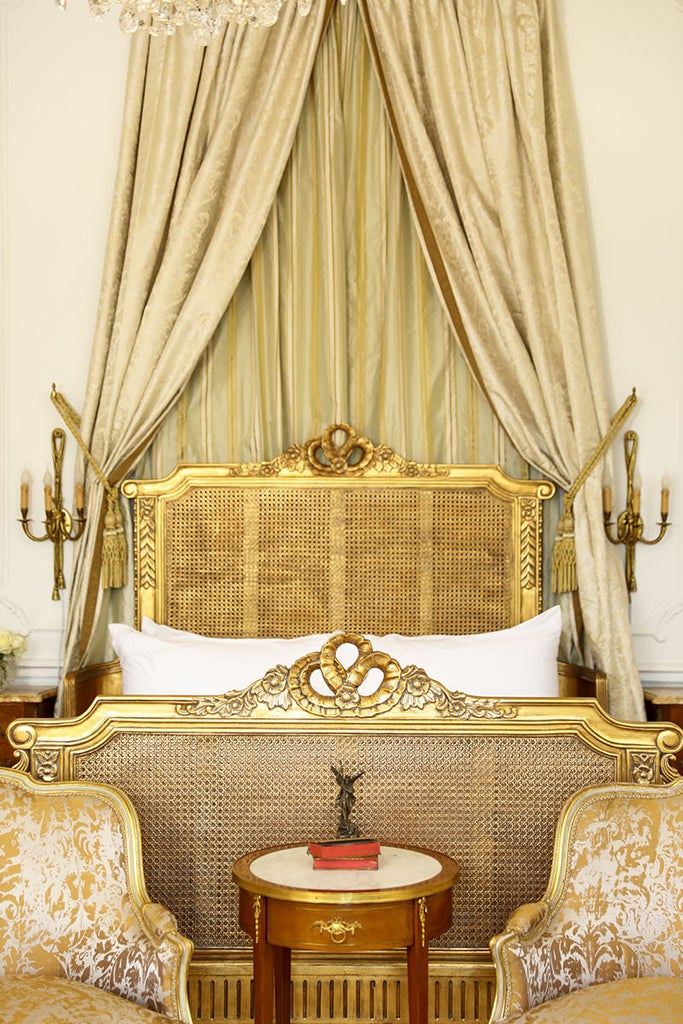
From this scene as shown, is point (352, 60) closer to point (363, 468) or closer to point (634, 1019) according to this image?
point (363, 468)

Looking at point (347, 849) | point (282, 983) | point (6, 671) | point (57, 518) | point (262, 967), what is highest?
point (57, 518)

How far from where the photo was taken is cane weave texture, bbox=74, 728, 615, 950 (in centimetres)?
276

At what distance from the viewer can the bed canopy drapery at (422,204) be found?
3.65 meters

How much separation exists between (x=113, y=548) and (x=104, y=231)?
1.05 meters

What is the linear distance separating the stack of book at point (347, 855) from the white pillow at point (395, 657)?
2.37 feet

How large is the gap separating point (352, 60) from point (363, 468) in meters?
1.36

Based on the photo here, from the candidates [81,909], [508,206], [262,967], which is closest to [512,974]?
[262,967]

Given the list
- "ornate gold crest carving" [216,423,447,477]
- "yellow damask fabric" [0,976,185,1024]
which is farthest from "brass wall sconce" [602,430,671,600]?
"yellow damask fabric" [0,976,185,1024]

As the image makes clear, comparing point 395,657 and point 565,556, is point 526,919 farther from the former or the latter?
point 565,556

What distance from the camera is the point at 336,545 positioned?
12.2ft

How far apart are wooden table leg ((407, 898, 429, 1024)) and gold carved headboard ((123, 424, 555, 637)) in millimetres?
1453

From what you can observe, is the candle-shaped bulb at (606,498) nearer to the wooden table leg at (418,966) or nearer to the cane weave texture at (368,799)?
the cane weave texture at (368,799)

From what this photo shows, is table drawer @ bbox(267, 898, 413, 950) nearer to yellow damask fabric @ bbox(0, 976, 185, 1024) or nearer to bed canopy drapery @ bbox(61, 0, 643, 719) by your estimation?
yellow damask fabric @ bbox(0, 976, 185, 1024)

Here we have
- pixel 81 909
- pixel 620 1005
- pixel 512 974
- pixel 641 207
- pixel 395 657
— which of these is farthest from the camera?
Result: pixel 641 207
